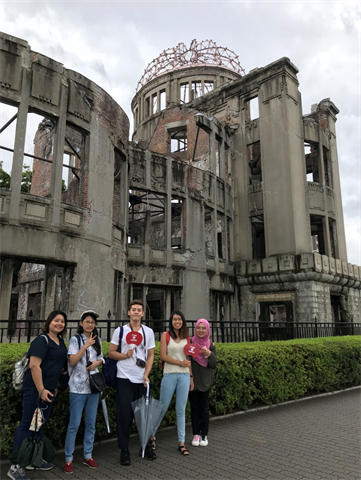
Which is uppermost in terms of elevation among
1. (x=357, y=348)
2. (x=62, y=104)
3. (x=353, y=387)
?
(x=62, y=104)

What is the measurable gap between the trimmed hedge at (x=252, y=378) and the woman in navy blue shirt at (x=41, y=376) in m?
0.57

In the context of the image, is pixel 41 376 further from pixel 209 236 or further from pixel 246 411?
pixel 209 236

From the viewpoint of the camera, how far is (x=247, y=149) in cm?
2397

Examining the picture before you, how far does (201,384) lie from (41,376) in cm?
222

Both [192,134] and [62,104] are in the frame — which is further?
[192,134]

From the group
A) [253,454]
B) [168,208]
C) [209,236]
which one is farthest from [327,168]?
[253,454]

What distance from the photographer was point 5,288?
1082cm

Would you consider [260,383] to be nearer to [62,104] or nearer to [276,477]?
[276,477]

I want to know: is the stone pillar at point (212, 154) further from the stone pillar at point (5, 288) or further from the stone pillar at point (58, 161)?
the stone pillar at point (5, 288)

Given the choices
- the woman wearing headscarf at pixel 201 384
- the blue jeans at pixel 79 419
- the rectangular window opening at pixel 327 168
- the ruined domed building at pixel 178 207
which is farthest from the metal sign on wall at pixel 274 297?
the blue jeans at pixel 79 419

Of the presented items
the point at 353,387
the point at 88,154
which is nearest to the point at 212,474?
the point at 353,387

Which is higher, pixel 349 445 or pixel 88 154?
pixel 88 154

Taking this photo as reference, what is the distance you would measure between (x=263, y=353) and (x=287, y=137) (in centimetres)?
1703

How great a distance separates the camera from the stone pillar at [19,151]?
1110 centimetres
